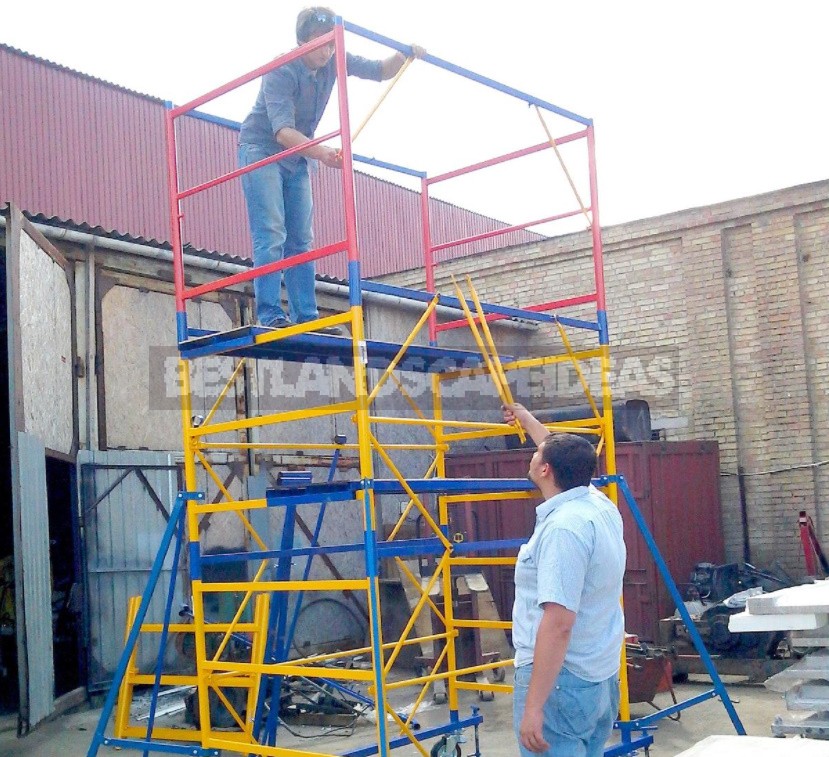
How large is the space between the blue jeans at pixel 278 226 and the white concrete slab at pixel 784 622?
2.96 m

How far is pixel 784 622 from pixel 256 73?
4.03 meters

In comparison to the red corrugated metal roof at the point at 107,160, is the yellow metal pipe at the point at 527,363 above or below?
below

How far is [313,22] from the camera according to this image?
529 centimetres

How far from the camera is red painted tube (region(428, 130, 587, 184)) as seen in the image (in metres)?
6.68

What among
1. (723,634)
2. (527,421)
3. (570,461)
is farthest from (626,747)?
(723,634)

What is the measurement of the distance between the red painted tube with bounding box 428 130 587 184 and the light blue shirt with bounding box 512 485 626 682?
348 centimetres

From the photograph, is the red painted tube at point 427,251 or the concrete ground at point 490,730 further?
the concrete ground at point 490,730

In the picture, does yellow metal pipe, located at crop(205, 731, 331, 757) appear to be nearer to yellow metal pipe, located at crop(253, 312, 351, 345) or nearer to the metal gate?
yellow metal pipe, located at crop(253, 312, 351, 345)

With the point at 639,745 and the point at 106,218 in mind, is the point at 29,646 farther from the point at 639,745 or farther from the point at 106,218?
the point at 106,218

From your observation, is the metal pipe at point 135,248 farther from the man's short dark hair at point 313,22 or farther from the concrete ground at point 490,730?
the concrete ground at point 490,730

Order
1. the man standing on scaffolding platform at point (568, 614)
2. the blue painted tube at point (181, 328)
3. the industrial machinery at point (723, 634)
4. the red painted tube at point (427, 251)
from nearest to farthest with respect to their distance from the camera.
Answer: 1. the man standing on scaffolding platform at point (568, 614)
2. the blue painted tube at point (181, 328)
3. the red painted tube at point (427, 251)
4. the industrial machinery at point (723, 634)

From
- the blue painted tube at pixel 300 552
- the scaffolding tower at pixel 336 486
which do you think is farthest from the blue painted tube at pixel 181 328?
the blue painted tube at pixel 300 552

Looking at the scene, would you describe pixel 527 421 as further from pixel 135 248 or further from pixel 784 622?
pixel 135 248

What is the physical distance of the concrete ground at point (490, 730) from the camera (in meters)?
7.65
